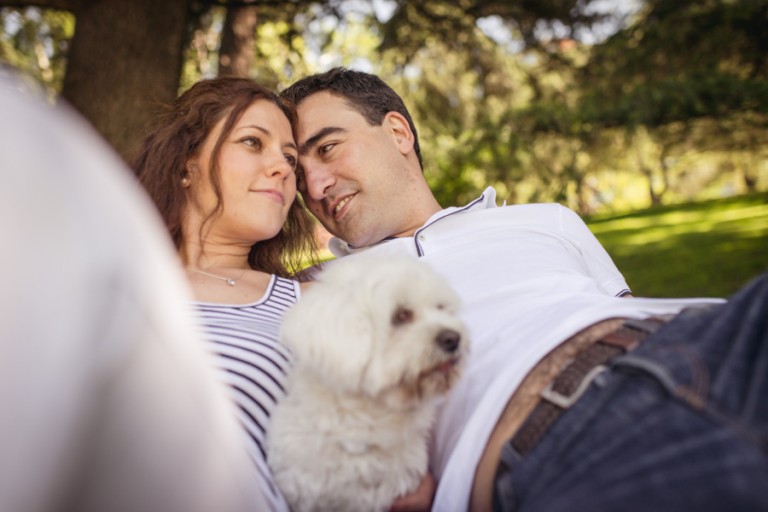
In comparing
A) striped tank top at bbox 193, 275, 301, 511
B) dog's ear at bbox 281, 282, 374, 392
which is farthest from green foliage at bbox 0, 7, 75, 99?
dog's ear at bbox 281, 282, 374, 392

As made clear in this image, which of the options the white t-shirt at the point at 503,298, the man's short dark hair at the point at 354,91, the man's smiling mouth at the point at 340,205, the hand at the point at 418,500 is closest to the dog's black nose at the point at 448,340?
the white t-shirt at the point at 503,298

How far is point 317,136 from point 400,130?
23.8 inches

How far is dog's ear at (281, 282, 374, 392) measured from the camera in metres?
1.51

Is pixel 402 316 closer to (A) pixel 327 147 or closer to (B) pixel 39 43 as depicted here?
(A) pixel 327 147

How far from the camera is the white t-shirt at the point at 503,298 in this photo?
1680 millimetres

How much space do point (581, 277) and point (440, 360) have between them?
913 millimetres

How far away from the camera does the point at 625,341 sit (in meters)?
1.57

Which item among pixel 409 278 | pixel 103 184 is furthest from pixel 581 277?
pixel 103 184

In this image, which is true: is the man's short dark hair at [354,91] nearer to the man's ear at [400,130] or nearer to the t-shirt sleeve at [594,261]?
the man's ear at [400,130]

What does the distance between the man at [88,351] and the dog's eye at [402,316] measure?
648 millimetres

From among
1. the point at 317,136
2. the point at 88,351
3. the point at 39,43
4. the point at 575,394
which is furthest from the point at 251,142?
the point at 39,43

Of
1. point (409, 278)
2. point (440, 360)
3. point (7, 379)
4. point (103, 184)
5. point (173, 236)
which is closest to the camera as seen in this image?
point (7, 379)

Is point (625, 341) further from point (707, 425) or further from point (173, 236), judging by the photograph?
point (173, 236)

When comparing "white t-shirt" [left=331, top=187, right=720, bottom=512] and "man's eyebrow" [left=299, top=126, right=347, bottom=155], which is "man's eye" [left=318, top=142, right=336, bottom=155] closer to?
"man's eyebrow" [left=299, top=126, right=347, bottom=155]
